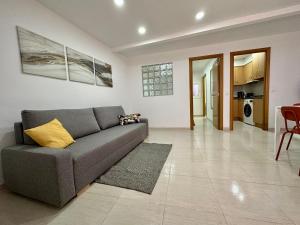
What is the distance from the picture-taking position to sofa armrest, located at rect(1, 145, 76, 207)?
1.11 metres

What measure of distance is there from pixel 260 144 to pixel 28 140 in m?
3.62

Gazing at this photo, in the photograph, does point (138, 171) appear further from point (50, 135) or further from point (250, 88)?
point (250, 88)

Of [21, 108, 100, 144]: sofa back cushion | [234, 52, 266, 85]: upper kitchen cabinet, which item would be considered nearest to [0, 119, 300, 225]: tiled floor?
[21, 108, 100, 144]: sofa back cushion

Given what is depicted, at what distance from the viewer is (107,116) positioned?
2.80m

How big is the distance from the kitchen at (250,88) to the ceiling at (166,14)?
5.68ft

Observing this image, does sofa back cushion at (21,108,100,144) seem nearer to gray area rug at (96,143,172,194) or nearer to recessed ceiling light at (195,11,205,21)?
gray area rug at (96,143,172,194)

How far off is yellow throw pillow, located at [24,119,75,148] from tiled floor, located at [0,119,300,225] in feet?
1.78

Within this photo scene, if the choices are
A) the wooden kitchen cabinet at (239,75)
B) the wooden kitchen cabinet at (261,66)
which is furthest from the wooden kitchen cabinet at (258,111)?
the wooden kitchen cabinet at (239,75)

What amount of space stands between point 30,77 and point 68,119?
28.3 inches

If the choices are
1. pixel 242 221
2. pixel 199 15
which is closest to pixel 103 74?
pixel 199 15

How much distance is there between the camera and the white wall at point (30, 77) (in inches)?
61.1

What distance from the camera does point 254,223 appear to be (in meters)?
0.95

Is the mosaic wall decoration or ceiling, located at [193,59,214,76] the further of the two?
ceiling, located at [193,59,214,76]

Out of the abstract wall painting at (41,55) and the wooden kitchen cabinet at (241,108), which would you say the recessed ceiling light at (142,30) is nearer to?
the abstract wall painting at (41,55)
